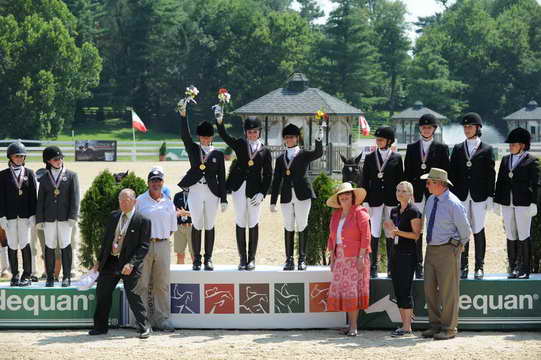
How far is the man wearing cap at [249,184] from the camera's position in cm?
1081

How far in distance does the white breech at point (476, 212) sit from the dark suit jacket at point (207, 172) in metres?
2.85

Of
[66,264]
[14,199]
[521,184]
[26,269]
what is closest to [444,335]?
[521,184]

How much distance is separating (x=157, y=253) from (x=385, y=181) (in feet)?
9.11

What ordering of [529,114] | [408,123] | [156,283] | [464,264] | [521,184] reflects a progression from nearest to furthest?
1. [156,283]
2. [521,184]
3. [464,264]
4. [408,123]
5. [529,114]

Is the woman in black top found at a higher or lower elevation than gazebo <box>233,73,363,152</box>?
lower

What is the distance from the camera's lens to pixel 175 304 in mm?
10633

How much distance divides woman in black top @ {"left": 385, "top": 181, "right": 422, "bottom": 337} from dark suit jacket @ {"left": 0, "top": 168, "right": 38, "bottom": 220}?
4.31 m

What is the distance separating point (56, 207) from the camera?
10680 millimetres

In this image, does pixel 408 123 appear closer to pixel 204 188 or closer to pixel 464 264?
pixel 464 264

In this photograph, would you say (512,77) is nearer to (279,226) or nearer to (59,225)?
(279,226)

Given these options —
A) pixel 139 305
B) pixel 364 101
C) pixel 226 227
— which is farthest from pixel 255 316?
pixel 364 101

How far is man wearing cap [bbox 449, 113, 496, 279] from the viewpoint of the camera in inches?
413

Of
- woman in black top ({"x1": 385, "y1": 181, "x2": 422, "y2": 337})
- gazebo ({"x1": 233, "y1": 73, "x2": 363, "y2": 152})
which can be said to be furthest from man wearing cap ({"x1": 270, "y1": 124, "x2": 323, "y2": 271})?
gazebo ({"x1": 233, "y1": 73, "x2": 363, "y2": 152})

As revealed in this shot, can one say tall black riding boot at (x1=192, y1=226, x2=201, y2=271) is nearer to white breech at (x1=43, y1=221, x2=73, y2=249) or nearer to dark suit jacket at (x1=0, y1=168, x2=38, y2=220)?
white breech at (x1=43, y1=221, x2=73, y2=249)
